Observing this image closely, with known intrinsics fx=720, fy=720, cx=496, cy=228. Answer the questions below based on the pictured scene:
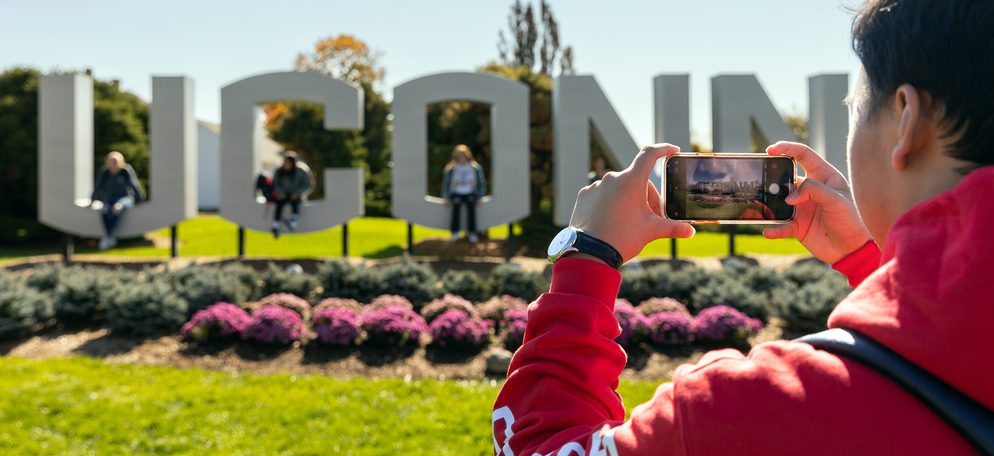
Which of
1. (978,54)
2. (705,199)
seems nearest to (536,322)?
(705,199)

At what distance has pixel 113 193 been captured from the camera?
12.2 m

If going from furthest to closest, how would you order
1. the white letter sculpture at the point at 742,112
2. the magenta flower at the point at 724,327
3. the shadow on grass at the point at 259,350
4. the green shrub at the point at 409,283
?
the white letter sculpture at the point at 742,112
the green shrub at the point at 409,283
the magenta flower at the point at 724,327
the shadow on grass at the point at 259,350

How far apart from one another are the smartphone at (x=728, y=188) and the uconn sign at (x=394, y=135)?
36.0 ft

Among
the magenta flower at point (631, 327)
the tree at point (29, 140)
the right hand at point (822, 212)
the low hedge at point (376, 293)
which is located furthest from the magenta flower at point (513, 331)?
the tree at point (29, 140)

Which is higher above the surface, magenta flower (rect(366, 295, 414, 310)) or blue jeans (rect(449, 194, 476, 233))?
blue jeans (rect(449, 194, 476, 233))

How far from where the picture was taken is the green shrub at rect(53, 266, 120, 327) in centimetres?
743

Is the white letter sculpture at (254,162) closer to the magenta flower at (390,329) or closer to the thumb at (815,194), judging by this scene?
the magenta flower at (390,329)

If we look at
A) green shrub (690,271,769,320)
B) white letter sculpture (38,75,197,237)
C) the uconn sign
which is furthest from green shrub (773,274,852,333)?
white letter sculpture (38,75,197,237)

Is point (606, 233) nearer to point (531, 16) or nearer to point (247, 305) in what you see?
point (247, 305)

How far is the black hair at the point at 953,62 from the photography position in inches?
27.6

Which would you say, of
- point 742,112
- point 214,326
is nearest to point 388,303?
point 214,326

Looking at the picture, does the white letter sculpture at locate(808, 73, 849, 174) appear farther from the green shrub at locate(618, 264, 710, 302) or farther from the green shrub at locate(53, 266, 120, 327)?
the green shrub at locate(53, 266, 120, 327)

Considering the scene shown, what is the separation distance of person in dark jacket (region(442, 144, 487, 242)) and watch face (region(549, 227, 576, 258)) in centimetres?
1106

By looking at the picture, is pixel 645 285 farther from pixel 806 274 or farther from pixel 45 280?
pixel 45 280
